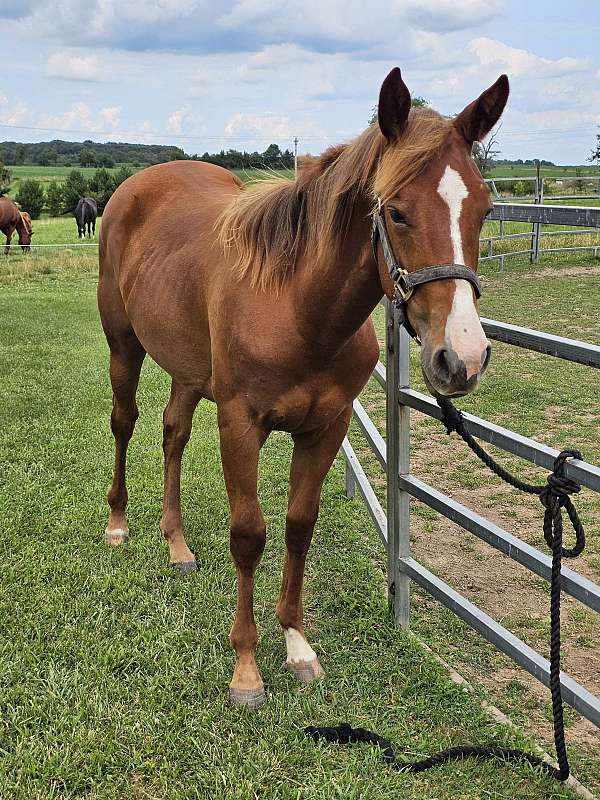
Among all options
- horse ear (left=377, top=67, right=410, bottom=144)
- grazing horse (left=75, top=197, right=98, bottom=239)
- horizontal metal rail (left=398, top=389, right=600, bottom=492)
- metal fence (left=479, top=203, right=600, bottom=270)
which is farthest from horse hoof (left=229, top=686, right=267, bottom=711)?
grazing horse (left=75, top=197, right=98, bottom=239)

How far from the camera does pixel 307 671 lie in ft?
9.10

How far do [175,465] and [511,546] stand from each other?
2.12 m

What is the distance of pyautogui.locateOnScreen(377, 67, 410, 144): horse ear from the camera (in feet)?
5.83

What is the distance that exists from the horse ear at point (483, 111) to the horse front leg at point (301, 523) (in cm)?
115

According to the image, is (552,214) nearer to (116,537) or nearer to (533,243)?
(116,537)

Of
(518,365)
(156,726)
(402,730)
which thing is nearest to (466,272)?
(402,730)

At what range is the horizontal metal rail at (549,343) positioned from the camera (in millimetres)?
1915

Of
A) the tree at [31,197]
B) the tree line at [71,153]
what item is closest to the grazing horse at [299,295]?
the tree at [31,197]

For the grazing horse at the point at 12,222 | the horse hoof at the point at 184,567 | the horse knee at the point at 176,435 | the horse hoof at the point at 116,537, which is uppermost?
the grazing horse at the point at 12,222

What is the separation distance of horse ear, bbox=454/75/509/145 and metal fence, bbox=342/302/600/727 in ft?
1.74

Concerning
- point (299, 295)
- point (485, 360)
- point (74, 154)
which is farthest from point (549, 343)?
point (74, 154)

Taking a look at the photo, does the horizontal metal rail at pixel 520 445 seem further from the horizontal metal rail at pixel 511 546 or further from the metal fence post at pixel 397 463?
the horizontal metal rail at pixel 511 546

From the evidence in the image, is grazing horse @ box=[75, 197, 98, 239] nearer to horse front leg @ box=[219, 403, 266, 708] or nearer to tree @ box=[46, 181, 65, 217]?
tree @ box=[46, 181, 65, 217]

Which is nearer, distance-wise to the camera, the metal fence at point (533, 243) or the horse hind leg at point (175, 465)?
the horse hind leg at point (175, 465)
